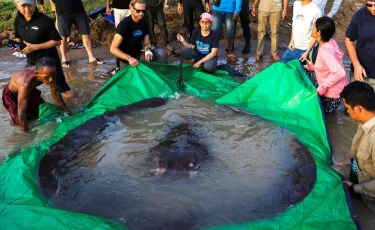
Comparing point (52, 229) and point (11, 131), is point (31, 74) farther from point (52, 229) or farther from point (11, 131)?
point (52, 229)

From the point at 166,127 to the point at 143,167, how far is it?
101cm

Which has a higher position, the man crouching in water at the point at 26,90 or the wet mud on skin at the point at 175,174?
the man crouching in water at the point at 26,90

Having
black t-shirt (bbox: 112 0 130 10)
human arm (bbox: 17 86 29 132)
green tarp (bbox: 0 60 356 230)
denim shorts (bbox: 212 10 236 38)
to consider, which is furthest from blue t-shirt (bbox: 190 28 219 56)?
human arm (bbox: 17 86 29 132)

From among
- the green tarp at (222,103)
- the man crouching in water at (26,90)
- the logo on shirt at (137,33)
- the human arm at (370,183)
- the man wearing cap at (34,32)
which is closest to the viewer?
the green tarp at (222,103)

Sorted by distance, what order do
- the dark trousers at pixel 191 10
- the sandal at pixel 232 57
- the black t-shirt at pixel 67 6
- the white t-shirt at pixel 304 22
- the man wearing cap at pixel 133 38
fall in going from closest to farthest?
the man wearing cap at pixel 133 38
the white t-shirt at pixel 304 22
the black t-shirt at pixel 67 6
the sandal at pixel 232 57
the dark trousers at pixel 191 10

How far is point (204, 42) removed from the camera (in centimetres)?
613

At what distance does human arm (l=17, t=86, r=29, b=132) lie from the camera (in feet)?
14.0

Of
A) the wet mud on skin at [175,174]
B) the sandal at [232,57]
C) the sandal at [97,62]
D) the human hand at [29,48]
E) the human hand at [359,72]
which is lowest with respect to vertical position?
the sandal at [232,57]

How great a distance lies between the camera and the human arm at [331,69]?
4293 millimetres

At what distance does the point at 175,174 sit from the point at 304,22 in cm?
365

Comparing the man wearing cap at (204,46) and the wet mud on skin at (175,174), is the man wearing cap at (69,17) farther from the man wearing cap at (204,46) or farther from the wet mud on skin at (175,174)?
the wet mud on skin at (175,174)

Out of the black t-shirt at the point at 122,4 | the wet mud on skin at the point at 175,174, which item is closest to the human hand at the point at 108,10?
the black t-shirt at the point at 122,4

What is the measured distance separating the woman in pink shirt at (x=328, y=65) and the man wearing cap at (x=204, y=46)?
6.01 ft

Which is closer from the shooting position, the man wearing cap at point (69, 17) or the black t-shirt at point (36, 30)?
the black t-shirt at point (36, 30)
